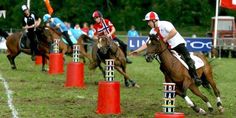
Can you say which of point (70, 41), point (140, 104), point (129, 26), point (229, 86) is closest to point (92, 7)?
point (129, 26)

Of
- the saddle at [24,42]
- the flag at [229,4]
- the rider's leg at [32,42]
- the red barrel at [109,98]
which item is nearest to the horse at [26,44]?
the saddle at [24,42]

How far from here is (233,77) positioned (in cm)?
2352

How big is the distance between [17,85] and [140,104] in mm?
4993

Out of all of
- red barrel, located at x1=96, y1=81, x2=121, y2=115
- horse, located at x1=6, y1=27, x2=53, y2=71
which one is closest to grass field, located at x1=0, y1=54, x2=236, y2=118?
red barrel, located at x1=96, y1=81, x2=121, y2=115

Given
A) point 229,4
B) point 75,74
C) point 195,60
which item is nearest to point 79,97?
point 75,74

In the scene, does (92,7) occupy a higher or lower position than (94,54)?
higher

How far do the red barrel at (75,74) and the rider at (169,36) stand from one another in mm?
4580

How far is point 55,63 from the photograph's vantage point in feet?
72.7

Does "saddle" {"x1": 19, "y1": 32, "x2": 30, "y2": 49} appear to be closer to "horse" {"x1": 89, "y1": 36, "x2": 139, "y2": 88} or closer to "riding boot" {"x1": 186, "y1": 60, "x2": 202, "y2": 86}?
"horse" {"x1": 89, "y1": 36, "x2": 139, "y2": 88}

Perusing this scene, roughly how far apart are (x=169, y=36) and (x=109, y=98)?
1.73 m

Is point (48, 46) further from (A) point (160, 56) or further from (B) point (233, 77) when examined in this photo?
(A) point (160, 56)

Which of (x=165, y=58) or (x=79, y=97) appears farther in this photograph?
(x=79, y=97)

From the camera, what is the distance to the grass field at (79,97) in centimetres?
1264

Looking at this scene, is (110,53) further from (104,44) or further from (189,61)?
(189,61)
